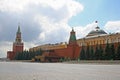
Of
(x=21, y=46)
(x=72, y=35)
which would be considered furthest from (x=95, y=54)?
(x=21, y=46)

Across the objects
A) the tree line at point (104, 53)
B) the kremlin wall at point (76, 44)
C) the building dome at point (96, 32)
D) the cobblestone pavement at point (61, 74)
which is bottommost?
the cobblestone pavement at point (61, 74)

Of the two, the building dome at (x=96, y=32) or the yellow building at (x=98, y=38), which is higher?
the building dome at (x=96, y=32)

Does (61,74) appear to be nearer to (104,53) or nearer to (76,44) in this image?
(104,53)

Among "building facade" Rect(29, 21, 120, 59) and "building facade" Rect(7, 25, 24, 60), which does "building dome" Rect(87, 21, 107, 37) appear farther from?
"building facade" Rect(7, 25, 24, 60)

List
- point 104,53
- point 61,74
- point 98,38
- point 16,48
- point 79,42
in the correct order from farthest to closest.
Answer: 1. point 16,48
2. point 79,42
3. point 98,38
4. point 104,53
5. point 61,74

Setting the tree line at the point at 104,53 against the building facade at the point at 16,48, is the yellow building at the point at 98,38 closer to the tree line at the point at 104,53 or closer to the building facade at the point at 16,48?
the tree line at the point at 104,53

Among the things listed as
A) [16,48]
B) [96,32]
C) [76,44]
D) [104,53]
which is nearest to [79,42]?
[96,32]

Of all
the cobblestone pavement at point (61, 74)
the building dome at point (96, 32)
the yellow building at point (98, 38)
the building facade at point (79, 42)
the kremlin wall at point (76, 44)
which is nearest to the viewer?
the cobblestone pavement at point (61, 74)

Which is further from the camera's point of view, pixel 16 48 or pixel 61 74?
pixel 16 48

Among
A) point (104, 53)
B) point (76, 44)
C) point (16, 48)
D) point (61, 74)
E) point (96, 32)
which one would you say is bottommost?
point (61, 74)

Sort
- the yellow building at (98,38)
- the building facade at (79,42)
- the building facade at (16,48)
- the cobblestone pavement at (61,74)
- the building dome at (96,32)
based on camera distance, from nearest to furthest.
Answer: the cobblestone pavement at (61,74), the yellow building at (98,38), the building facade at (79,42), the building dome at (96,32), the building facade at (16,48)

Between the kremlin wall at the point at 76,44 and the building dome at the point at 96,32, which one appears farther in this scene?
the building dome at the point at 96,32

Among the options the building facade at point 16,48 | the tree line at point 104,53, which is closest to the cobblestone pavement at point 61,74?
the tree line at point 104,53

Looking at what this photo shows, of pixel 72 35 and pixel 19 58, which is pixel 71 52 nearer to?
pixel 72 35
